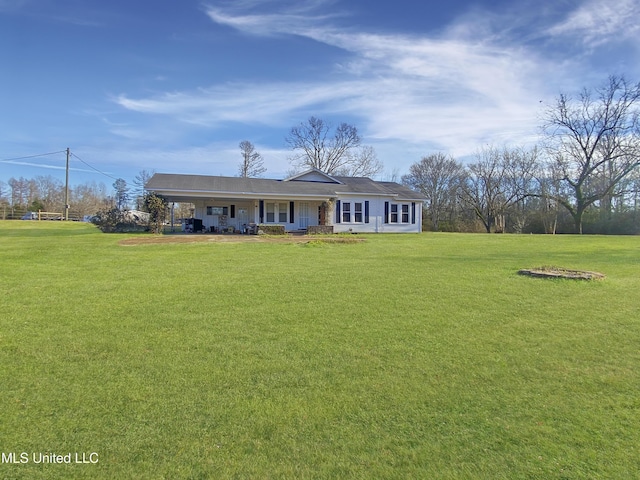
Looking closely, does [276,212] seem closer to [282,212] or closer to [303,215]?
[282,212]

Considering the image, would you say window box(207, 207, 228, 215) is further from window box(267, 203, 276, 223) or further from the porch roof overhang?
window box(267, 203, 276, 223)

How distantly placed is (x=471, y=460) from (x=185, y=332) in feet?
10.8

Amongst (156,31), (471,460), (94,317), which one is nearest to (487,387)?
(471,460)

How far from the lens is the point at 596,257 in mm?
11641

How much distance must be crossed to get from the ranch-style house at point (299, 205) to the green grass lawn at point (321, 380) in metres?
16.0

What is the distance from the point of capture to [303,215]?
2486 centimetres

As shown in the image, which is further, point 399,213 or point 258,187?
point 399,213

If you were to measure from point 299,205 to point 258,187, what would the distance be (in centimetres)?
307

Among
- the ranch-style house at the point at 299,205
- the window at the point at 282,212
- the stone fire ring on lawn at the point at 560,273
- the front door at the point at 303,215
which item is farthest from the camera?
the front door at the point at 303,215

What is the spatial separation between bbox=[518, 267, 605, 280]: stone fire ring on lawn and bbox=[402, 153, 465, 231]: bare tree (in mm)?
38293

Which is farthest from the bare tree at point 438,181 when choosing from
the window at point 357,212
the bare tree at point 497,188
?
the window at point 357,212

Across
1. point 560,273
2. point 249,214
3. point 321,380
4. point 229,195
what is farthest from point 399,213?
point 321,380

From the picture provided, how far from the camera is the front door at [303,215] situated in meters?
24.8

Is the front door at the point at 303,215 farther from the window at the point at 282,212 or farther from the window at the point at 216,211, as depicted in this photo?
the window at the point at 216,211
